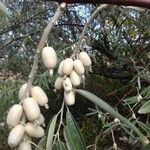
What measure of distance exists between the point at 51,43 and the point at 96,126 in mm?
562

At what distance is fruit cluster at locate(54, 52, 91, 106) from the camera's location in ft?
2.54

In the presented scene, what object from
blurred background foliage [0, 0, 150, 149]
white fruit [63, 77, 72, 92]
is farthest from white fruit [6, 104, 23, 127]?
blurred background foliage [0, 0, 150, 149]

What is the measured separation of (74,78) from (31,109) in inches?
5.6

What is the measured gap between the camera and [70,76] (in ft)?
2.63

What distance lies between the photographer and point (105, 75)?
3.19 m

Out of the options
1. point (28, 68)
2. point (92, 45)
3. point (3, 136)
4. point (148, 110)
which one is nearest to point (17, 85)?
point (28, 68)

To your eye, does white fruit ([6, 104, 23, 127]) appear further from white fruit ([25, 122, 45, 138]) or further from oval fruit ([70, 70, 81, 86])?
oval fruit ([70, 70, 81, 86])

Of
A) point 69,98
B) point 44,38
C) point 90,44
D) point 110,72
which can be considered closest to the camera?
point 44,38

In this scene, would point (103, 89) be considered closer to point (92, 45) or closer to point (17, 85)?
point (92, 45)

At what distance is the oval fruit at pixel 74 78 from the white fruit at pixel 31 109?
12 cm

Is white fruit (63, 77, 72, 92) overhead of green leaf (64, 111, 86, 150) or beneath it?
overhead

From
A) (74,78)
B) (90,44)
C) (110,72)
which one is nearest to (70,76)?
(74,78)

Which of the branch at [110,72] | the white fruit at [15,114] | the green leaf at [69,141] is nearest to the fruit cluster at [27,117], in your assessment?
the white fruit at [15,114]

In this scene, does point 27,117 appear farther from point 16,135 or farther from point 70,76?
point 70,76
